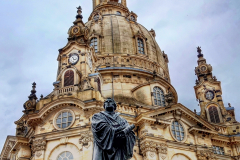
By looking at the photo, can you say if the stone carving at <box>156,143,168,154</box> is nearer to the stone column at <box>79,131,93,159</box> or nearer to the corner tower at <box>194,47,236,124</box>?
the stone column at <box>79,131,93,159</box>

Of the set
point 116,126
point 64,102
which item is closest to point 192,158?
point 64,102

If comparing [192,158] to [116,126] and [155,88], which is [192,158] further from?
[116,126]

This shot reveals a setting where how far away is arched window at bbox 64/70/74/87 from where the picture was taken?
31891 mm

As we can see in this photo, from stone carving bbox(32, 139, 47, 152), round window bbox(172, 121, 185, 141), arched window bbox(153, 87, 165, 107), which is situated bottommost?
stone carving bbox(32, 139, 47, 152)

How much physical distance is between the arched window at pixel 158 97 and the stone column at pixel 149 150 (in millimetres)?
8066

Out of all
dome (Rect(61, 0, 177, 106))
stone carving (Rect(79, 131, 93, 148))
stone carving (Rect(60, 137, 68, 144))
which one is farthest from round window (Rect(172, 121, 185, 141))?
stone carving (Rect(60, 137, 68, 144))

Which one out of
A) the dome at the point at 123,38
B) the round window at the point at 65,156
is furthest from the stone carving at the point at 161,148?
the dome at the point at 123,38

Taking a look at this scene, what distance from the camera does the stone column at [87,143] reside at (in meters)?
26.9

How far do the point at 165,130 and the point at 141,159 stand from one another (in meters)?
3.85

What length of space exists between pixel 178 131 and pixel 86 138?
9.53 metres

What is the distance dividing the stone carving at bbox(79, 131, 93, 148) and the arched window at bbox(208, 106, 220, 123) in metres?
18.8

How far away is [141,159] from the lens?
2936 centimetres

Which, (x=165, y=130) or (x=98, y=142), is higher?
(x=165, y=130)

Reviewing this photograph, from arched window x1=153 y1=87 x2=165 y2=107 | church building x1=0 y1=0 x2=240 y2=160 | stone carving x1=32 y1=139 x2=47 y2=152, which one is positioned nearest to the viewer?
stone carving x1=32 y1=139 x2=47 y2=152
